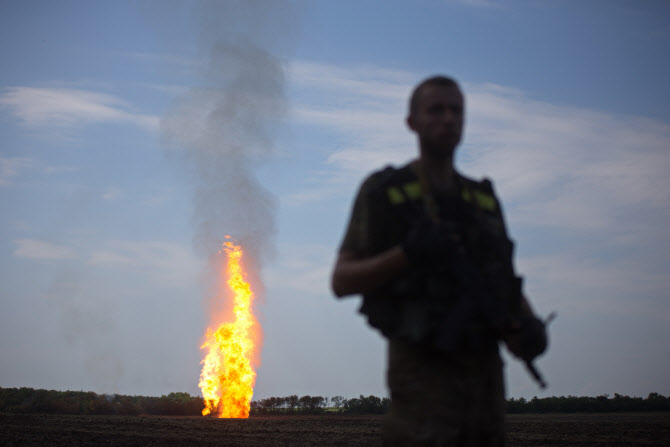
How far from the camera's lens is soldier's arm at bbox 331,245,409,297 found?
8.23 ft

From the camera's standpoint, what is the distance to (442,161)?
9.57 feet

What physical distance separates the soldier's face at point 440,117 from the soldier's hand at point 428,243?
18.7 inches

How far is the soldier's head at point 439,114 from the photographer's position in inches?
109

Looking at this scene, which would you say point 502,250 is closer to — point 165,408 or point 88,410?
point 88,410

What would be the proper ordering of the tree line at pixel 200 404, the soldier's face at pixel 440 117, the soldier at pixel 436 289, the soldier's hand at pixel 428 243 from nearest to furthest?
the soldier's hand at pixel 428 243
the soldier at pixel 436 289
the soldier's face at pixel 440 117
the tree line at pixel 200 404

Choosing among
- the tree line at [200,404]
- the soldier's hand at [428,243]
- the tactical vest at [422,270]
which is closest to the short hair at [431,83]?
the tactical vest at [422,270]

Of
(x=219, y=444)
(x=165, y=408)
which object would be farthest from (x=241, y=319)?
(x=219, y=444)

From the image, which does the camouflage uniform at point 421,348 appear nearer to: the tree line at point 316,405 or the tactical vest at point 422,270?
the tactical vest at point 422,270

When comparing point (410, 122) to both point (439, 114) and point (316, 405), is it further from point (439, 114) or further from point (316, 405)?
point (316, 405)

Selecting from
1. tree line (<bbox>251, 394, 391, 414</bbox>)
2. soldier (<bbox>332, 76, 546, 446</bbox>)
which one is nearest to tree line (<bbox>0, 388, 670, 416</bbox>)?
tree line (<bbox>251, 394, 391, 414</bbox>)

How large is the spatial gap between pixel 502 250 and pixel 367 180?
697 mm

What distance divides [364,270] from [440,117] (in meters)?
0.78

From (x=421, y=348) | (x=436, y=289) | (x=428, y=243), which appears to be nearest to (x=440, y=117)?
(x=428, y=243)

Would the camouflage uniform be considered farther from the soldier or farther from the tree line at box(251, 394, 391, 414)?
the tree line at box(251, 394, 391, 414)
